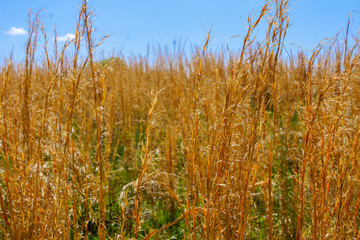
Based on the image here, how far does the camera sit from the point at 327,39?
4.20 feet

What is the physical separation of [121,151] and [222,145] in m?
2.72

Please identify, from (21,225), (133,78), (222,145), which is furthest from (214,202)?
(133,78)

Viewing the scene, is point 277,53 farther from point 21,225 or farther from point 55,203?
point 21,225

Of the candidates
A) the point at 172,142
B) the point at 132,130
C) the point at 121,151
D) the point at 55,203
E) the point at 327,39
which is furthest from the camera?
the point at 132,130

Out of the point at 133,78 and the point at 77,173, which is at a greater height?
the point at 133,78

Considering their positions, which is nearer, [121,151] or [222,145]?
[222,145]

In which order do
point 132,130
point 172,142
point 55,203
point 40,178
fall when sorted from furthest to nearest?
1. point 132,130
2. point 172,142
3. point 40,178
4. point 55,203

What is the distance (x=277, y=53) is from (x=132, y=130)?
3.09 m

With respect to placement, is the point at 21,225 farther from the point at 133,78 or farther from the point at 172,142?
the point at 133,78

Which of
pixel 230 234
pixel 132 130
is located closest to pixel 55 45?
pixel 230 234

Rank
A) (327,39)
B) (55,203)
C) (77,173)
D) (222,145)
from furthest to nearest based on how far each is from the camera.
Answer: (77,173) < (55,203) < (327,39) < (222,145)

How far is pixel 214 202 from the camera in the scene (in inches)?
46.5

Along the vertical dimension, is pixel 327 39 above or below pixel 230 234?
above

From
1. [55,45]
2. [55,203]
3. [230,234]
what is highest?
[55,45]
